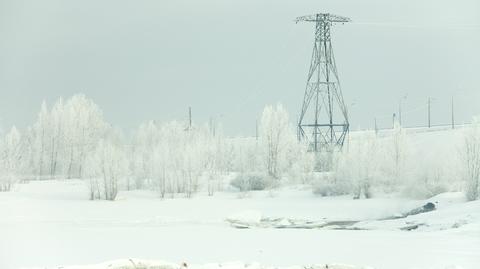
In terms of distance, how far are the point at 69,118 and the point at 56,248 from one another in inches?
1017

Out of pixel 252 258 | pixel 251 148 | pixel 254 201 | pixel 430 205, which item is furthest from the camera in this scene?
pixel 251 148

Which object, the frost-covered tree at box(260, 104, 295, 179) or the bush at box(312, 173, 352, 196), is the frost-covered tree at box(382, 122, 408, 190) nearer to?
the bush at box(312, 173, 352, 196)

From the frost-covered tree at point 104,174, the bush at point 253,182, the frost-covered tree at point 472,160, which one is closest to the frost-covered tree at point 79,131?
the frost-covered tree at point 104,174

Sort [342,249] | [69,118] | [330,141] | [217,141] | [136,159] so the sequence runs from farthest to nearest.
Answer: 1. [217,141]
2. [69,118]
3. [136,159]
4. [330,141]
5. [342,249]

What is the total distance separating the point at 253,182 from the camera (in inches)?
1287

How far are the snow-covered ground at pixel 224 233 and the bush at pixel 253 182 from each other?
1783 millimetres

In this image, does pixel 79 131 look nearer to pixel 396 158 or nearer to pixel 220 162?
pixel 220 162

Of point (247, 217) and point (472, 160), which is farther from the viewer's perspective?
point (472, 160)

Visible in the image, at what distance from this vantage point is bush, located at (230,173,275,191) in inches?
1275

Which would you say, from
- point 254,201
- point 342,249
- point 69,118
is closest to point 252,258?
point 342,249

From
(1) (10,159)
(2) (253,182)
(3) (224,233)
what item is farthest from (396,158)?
(1) (10,159)

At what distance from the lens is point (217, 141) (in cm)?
4553

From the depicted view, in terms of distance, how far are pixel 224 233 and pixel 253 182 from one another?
623 inches

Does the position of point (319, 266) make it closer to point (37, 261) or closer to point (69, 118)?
point (37, 261)
